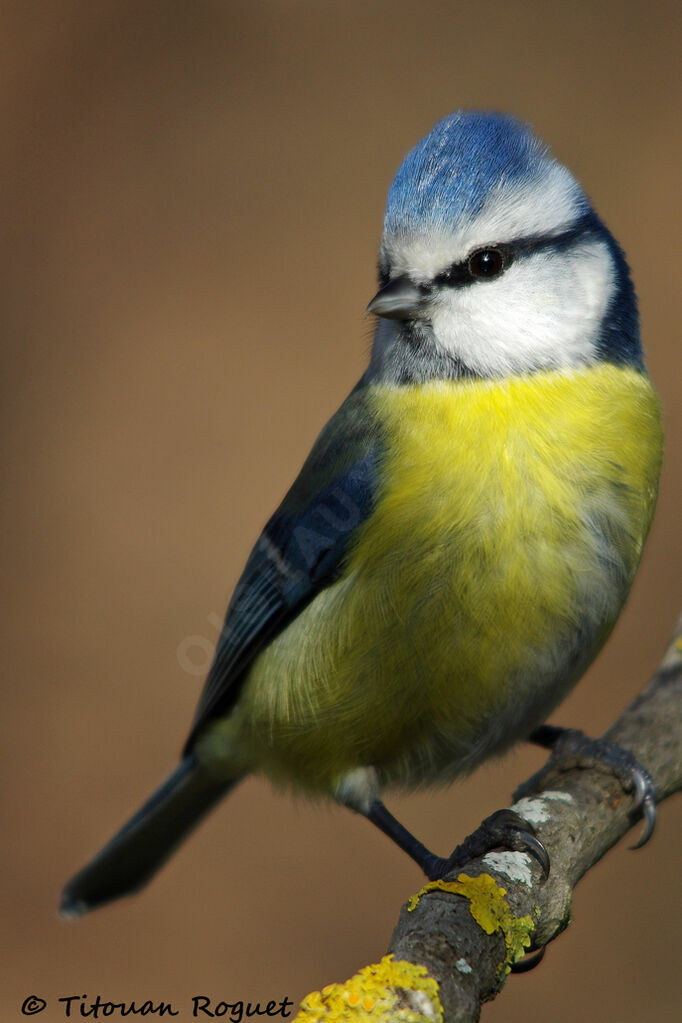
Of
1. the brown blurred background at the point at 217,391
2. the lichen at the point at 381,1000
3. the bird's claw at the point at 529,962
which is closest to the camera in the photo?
the lichen at the point at 381,1000

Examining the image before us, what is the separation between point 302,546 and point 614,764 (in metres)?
0.76

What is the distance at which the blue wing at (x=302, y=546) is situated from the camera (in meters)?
2.22

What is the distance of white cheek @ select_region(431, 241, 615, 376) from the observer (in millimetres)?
2047

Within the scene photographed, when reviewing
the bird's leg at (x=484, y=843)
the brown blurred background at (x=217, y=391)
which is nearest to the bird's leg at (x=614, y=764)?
the bird's leg at (x=484, y=843)

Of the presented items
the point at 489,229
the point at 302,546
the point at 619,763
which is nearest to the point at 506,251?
the point at 489,229

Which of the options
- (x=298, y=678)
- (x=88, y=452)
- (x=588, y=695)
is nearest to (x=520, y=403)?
(x=298, y=678)

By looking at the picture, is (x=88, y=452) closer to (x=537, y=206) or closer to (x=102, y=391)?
(x=102, y=391)

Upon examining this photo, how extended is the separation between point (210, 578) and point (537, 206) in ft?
8.02

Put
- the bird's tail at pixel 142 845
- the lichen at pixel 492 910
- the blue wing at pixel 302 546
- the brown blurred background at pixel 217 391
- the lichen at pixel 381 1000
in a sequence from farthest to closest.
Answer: the brown blurred background at pixel 217 391, the bird's tail at pixel 142 845, the blue wing at pixel 302 546, the lichen at pixel 492 910, the lichen at pixel 381 1000

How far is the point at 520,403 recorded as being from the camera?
81.5 inches

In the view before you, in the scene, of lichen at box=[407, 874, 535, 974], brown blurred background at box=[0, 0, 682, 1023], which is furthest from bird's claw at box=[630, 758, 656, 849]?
brown blurred background at box=[0, 0, 682, 1023]

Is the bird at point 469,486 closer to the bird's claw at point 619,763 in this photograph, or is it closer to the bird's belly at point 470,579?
the bird's belly at point 470,579

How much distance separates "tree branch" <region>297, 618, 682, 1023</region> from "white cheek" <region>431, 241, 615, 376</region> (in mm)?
827

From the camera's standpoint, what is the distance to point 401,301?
2.04m
